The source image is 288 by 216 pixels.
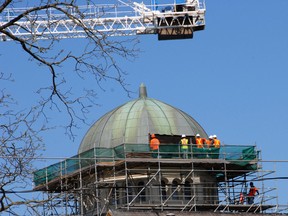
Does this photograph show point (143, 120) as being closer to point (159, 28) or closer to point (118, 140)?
point (118, 140)

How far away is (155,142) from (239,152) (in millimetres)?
4863

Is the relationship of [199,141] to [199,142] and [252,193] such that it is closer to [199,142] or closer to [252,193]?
[199,142]

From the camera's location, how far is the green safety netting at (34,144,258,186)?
68.9 meters

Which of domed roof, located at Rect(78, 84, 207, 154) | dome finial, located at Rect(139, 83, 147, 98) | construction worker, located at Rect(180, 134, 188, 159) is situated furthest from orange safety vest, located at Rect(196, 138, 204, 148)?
dome finial, located at Rect(139, 83, 147, 98)

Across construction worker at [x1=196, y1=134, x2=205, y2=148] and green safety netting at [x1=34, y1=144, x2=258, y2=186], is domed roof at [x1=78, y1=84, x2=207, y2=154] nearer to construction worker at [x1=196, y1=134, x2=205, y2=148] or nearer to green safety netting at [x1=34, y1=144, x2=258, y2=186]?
construction worker at [x1=196, y1=134, x2=205, y2=148]

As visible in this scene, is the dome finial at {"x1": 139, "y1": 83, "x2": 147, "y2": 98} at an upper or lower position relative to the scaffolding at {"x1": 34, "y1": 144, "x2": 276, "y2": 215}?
upper

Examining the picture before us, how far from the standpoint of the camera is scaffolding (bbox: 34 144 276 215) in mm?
68125

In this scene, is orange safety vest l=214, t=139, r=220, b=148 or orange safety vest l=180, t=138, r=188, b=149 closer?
orange safety vest l=180, t=138, r=188, b=149

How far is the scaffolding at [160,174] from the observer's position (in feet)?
224

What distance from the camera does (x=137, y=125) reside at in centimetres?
7588

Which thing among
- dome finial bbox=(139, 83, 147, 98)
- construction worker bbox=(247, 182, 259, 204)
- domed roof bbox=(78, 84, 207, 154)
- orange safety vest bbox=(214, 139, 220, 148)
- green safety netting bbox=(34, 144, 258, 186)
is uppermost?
dome finial bbox=(139, 83, 147, 98)

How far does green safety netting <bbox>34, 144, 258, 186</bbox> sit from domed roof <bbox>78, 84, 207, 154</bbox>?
4.18 meters

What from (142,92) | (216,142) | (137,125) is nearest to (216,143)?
(216,142)

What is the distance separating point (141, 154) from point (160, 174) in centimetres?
229
